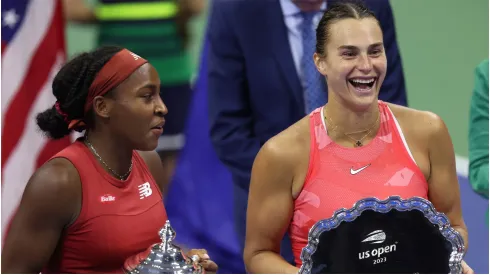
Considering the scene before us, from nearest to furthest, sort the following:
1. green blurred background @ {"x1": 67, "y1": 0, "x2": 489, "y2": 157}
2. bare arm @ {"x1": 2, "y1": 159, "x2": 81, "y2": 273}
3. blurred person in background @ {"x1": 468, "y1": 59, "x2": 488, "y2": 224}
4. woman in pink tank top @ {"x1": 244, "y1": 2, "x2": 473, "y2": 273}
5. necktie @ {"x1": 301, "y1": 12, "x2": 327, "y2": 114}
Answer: bare arm @ {"x1": 2, "y1": 159, "x2": 81, "y2": 273} → woman in pink tank top @ {"x1": 244, "y1": 2, "x2": 473, "y2": 273} → blurred person in background @ {"x1": 468, "y1": 59, "x2": 488, "y2": 224} → necktie @ {"x1": 301, "y1": 12, "x2": 327, "y2": 114} → green blurred background @ {"x1": 67, "y1": 0, "x2": 489, "y2": 157}

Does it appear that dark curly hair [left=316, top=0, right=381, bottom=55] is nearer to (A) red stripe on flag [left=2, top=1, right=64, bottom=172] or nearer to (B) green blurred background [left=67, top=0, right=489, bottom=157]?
(A) red stripe on flag [left=2, top=1, right=64, bottom=172]

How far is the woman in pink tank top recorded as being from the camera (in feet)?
7.00

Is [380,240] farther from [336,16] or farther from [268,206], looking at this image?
[336,16]

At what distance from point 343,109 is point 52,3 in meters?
1.71

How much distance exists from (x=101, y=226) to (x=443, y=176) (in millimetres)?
798

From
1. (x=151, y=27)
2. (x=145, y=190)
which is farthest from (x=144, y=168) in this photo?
(x=151, y=27)

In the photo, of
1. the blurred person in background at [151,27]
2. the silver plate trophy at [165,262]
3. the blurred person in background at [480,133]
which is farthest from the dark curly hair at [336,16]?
the blurred person in background at [151,27]

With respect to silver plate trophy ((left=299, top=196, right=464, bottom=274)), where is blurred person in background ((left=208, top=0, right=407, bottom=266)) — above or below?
above

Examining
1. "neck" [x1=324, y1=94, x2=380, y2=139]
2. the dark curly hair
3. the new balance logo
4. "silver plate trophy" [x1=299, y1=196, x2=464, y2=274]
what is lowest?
"silver plate trophy" [x1=299, y1=196, x2=464, y2=274]

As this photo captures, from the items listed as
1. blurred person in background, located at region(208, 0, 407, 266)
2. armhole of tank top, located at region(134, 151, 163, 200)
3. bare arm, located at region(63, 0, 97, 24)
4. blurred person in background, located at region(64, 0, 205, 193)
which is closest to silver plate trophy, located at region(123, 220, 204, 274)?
armhole of tank top, located at region(134, 151, 163, 200)

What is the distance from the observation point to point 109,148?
221 cm

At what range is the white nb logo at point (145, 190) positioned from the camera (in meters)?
2.24

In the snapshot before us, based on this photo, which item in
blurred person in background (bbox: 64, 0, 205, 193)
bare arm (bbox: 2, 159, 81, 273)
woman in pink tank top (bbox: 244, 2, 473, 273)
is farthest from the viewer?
blurred person in background (bbox: 64, 0, 205, 193)

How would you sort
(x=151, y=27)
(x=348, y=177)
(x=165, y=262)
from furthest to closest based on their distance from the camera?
(x=151, y=27) < (x=348, y=177) < (x=165, y=262)
